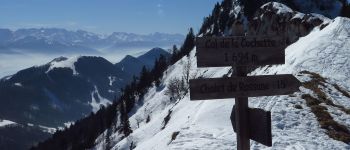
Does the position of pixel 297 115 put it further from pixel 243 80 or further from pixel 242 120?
pixel 243 80

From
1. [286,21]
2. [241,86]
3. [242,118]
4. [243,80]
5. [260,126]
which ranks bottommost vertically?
[260,126]

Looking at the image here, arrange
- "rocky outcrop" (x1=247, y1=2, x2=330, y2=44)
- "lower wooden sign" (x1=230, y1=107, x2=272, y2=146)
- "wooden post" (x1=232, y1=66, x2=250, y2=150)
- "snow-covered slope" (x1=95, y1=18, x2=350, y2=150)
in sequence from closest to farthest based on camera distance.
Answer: "lower wooden sign" (x1=230, y1=107, x2=272, y2=146), "wooden post" (x1=232, y1=66, x2=250, y2=150), "snow-covered slope" (x1=95, y1=18, x2=350, y2=150), "rocky outcrop" (x1=247, y1=2, x2=330, y2=44)

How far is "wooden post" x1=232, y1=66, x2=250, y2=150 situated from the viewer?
13875 mm

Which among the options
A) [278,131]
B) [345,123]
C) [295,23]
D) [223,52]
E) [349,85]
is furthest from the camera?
[295,23]

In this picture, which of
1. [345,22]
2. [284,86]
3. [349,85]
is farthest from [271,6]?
[284,86]

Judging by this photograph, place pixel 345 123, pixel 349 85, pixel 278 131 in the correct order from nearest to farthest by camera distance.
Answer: pixel 278 131 < pixel 345 123 < pixel 349 85

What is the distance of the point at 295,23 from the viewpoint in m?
98.7

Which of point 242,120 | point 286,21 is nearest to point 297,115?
point 242,120

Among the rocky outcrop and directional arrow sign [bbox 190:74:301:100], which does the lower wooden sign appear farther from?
the rocky outcrop

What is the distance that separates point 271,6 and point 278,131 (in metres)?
104

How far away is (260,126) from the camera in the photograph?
44.1 ft

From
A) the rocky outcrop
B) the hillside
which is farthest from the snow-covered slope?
the rocky outcrop

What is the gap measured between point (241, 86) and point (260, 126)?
1263 mm

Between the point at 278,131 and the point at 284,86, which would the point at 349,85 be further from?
the point at 284,86
